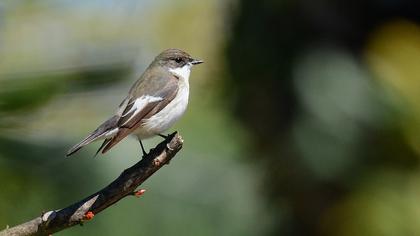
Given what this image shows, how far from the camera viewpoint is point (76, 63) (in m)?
3.18

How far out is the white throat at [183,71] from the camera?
14.9ft

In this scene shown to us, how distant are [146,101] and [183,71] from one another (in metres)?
0.62

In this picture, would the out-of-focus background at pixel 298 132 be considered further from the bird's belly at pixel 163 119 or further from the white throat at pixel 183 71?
the bird's belly at pixel 163 119

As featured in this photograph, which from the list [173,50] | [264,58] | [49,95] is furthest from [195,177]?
[49,95]

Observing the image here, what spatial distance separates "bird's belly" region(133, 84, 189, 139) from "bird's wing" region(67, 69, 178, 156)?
0.02 meters

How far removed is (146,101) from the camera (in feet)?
13.5

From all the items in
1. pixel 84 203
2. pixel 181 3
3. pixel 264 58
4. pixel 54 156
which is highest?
pixel 181 3

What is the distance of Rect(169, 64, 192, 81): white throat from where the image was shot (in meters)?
4.55

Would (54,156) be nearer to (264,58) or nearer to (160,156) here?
(160,156)

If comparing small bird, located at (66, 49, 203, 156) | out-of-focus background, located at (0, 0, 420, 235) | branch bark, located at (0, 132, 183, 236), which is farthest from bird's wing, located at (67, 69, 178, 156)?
out-of-focus background, located at (0, 0, 420, 235)

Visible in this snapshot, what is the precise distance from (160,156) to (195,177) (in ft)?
21.6

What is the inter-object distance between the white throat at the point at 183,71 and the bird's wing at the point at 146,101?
0.38 ft

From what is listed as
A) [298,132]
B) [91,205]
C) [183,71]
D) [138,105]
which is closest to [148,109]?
[138,105]

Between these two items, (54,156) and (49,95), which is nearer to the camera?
(49,95)
